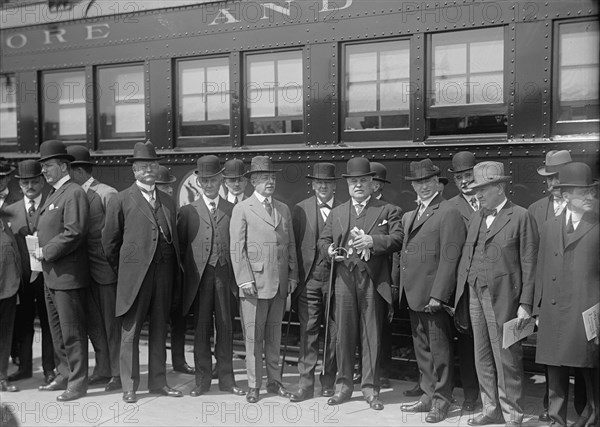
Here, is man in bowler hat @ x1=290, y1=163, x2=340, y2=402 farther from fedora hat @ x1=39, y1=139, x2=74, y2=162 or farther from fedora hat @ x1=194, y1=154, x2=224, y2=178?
fedora hat @ x1=39, y1=139, x2=74, y2=162

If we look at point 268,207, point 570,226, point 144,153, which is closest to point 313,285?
point 268,207

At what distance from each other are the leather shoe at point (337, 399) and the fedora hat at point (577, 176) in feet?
7.41

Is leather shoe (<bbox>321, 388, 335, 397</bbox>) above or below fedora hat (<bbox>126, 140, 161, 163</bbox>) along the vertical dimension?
below

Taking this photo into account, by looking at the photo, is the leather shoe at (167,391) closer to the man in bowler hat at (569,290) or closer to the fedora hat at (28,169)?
the fedora hat at (28,169)

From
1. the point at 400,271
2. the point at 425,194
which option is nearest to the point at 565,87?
the point at 425,194

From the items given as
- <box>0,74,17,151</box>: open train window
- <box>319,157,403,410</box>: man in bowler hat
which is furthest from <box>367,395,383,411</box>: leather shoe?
<box>0,74,17,151</box>: open train window

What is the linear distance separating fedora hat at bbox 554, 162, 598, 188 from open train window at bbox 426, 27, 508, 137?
1.04 metres

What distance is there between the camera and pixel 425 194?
199 inches

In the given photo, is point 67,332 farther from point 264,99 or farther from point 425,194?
point 425,194

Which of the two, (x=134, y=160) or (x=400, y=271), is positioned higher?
(x=134, y=160)

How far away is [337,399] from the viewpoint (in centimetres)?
519

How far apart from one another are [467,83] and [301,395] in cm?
283

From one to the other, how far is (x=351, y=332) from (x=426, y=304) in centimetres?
64

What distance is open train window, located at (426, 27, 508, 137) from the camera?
530 centimetres
